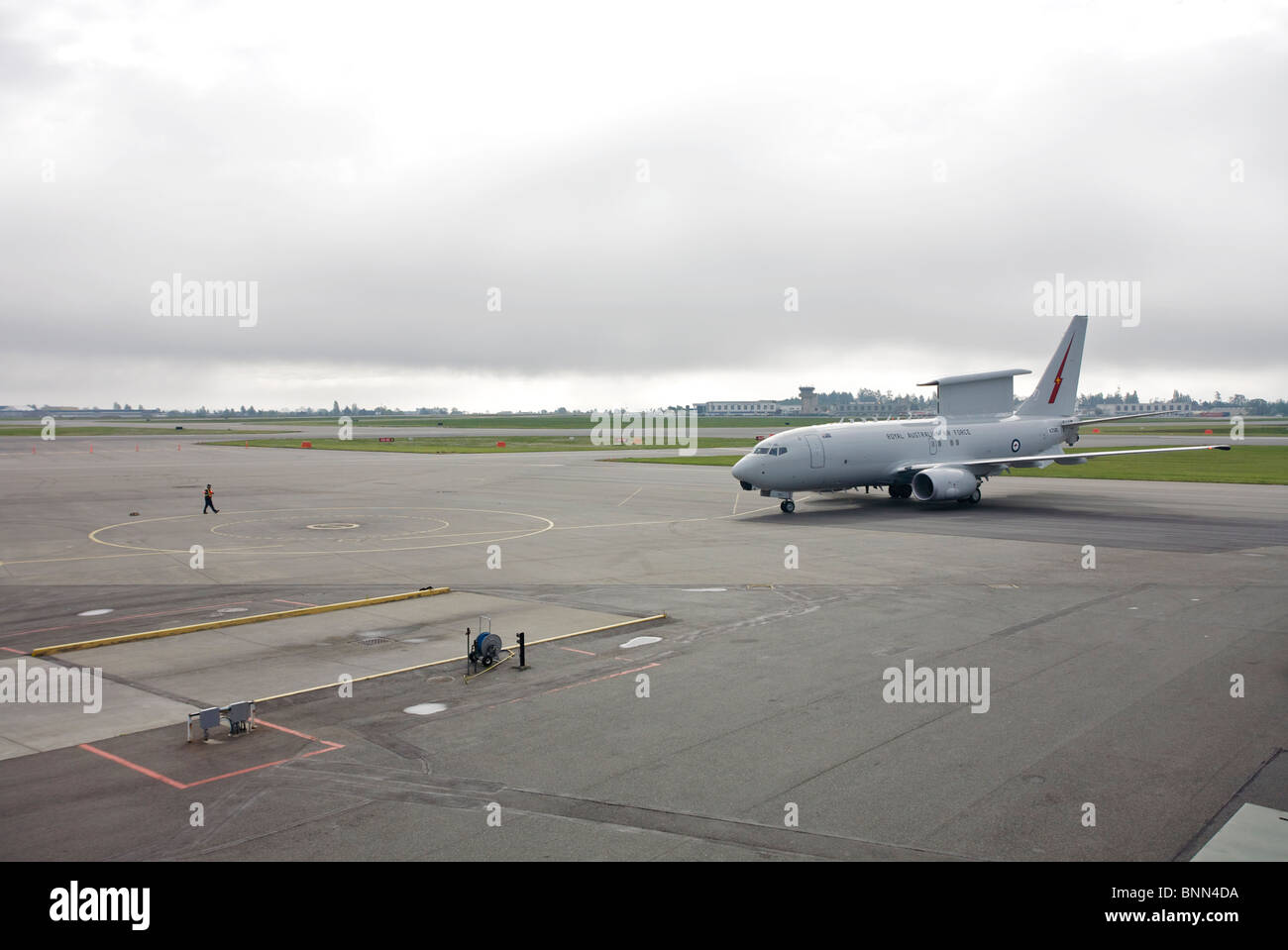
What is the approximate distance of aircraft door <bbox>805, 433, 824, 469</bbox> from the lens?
155ft

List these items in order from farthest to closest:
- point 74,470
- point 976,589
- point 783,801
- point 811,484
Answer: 1. point 74,470
2. point 811,484
3. point 976,589
4. point 783,801

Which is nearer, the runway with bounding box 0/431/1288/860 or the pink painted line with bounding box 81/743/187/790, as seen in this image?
the runway with bounding box 0/431/1288/860

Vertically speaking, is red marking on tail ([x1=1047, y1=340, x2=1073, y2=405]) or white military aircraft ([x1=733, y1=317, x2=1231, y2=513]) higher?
red marking on tail ([x1=1047, y1=340, x2=1073, y2=405])

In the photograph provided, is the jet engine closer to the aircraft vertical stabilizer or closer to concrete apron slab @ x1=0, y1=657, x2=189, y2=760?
the aircraft vertical stabilizer

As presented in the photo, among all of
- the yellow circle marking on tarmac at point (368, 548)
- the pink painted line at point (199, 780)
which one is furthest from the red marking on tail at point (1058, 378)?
the pink painted line at point (199, 780)

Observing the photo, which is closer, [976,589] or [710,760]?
[710,760]

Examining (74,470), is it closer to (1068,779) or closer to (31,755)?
(31,755)

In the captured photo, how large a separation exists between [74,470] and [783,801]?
268 ft

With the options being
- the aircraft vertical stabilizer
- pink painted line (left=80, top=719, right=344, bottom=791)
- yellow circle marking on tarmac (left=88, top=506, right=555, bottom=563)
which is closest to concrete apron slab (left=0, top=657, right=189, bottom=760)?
pink painted line (left=80, top=719, right=344, bottom=791)

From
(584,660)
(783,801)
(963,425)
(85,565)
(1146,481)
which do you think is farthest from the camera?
(1146,481)

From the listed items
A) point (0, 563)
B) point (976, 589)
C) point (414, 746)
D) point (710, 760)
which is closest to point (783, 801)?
point (710, 760)

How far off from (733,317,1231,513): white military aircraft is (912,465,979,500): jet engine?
0.06 metres

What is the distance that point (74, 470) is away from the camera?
248 feet

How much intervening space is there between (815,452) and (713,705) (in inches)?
1285
